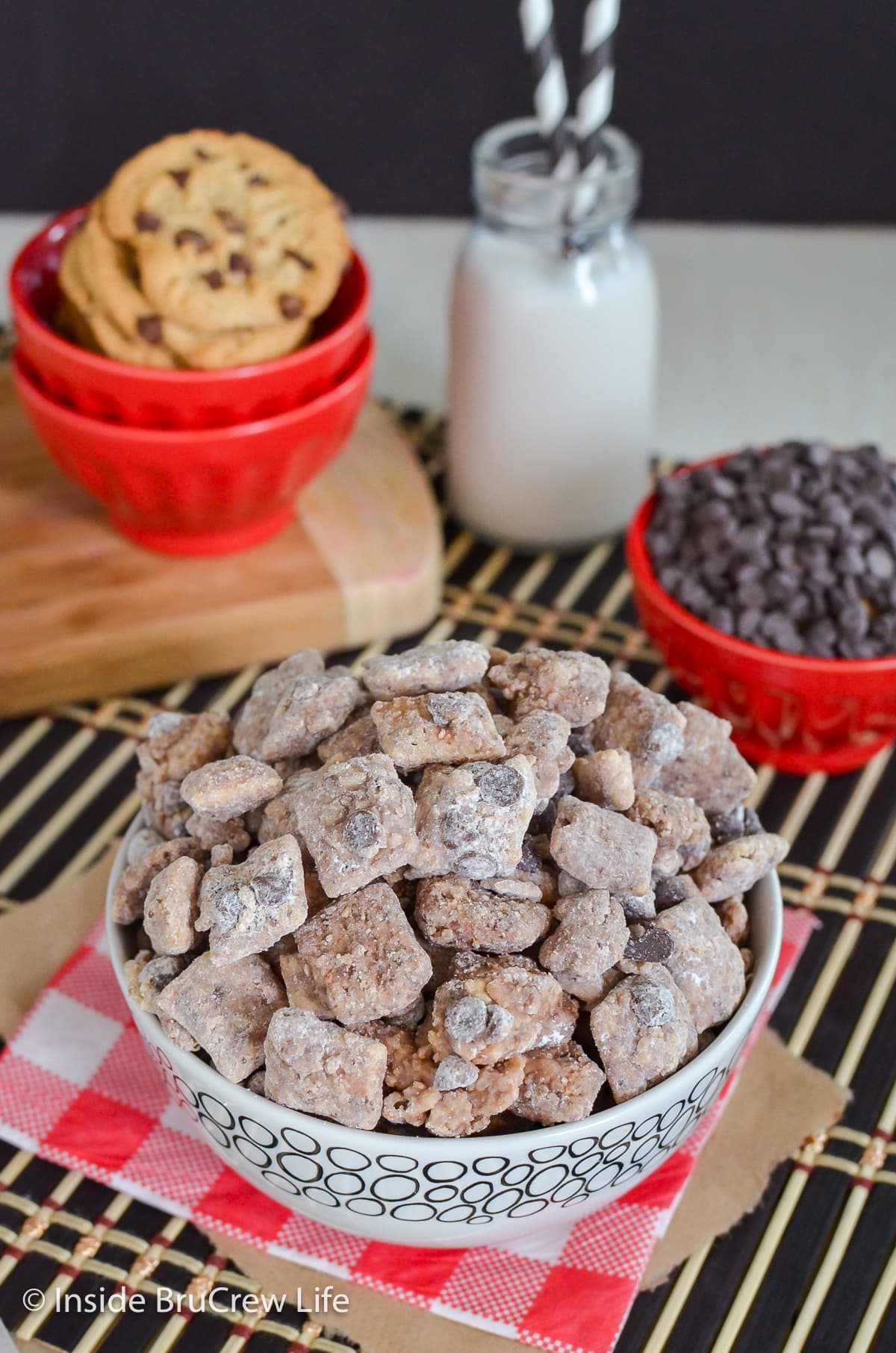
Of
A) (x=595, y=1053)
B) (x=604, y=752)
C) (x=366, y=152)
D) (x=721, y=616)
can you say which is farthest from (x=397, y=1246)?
(x=366, y=152)

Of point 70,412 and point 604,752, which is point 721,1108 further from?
point 70,412

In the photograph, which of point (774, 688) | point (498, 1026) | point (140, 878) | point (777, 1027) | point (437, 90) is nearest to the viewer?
point (498, 1026)

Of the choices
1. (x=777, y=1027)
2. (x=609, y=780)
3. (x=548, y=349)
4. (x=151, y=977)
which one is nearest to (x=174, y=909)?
(x=151, y=977)

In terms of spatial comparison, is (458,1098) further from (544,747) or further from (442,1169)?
(544,747)

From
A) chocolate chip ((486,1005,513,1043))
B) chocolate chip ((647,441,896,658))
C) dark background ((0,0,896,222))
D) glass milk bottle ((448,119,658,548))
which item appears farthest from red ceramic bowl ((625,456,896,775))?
dark background ((0,0,896,222))

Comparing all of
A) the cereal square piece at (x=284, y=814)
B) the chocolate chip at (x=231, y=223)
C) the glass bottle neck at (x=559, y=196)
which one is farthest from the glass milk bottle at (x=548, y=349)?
the cereal square piece at (x=284, y=814)
